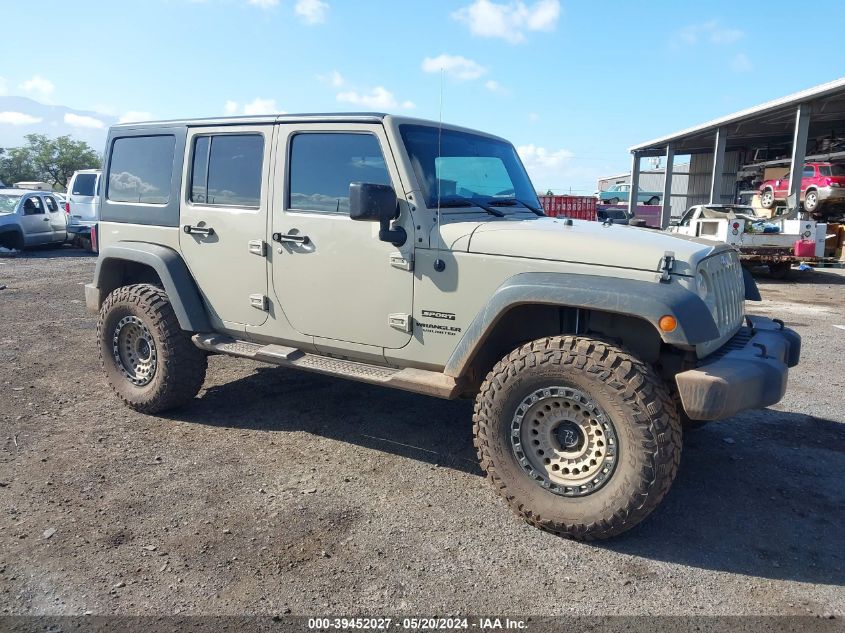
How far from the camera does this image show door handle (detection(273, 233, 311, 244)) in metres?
4.15

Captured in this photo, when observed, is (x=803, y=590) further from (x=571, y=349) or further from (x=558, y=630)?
(x=571, y=349)

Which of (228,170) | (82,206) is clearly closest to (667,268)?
(228,170)

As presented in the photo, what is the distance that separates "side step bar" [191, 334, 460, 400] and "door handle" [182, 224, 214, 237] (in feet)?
2.40

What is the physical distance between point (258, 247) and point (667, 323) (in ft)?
8.67

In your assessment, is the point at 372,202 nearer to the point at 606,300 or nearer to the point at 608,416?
the point at 606,300

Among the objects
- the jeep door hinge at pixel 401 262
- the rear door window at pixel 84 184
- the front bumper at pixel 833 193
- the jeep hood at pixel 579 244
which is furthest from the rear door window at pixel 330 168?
the front bumper at pixel 833 193

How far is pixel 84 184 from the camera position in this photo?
19266mm

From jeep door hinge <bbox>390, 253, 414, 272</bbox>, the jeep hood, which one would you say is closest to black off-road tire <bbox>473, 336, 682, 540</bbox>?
the jeep hood

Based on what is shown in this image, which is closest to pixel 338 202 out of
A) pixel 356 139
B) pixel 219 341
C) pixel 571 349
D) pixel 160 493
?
pixel 356 139

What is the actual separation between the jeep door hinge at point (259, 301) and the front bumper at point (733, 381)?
266 centimetres

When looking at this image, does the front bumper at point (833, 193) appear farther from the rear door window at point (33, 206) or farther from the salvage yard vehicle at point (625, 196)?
the rear door window at point (33, 206)

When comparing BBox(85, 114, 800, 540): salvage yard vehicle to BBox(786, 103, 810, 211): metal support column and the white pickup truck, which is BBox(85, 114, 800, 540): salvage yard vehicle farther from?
BBox(786, 103, 810, 211): metal support column

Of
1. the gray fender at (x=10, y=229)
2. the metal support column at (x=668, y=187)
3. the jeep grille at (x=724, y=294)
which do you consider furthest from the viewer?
the metal support column at (x=668, y=187)

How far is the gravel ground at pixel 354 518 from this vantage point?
2.86 meters
